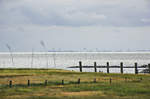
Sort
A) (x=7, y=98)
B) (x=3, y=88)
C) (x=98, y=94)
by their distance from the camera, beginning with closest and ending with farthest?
(x=7, y=98)
(x=98, y=94)
(x=3, y=88)

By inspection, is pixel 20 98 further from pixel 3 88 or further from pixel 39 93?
pixel 3 88

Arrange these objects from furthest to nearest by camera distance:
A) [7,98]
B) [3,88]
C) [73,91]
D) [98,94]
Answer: [3,88] < [73,91] < [98,94] < [7,98]

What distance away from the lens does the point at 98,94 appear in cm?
2905

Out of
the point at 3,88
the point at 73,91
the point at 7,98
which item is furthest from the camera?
the point at 3,88

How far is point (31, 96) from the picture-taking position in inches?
1107

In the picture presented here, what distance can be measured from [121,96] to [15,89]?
11.4m

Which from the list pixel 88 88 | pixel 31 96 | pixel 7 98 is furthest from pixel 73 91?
pixel 7 98

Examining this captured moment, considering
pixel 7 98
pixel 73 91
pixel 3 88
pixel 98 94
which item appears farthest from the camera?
pixel 3 88

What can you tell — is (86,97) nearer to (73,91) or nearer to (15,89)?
(73,91)

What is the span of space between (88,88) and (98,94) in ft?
13.5

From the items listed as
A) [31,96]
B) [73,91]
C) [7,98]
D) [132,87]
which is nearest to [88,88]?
[73,91]

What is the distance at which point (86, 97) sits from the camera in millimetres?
27438

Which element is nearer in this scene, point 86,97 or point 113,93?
point 86,97

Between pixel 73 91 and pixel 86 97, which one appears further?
pixel 73 91
